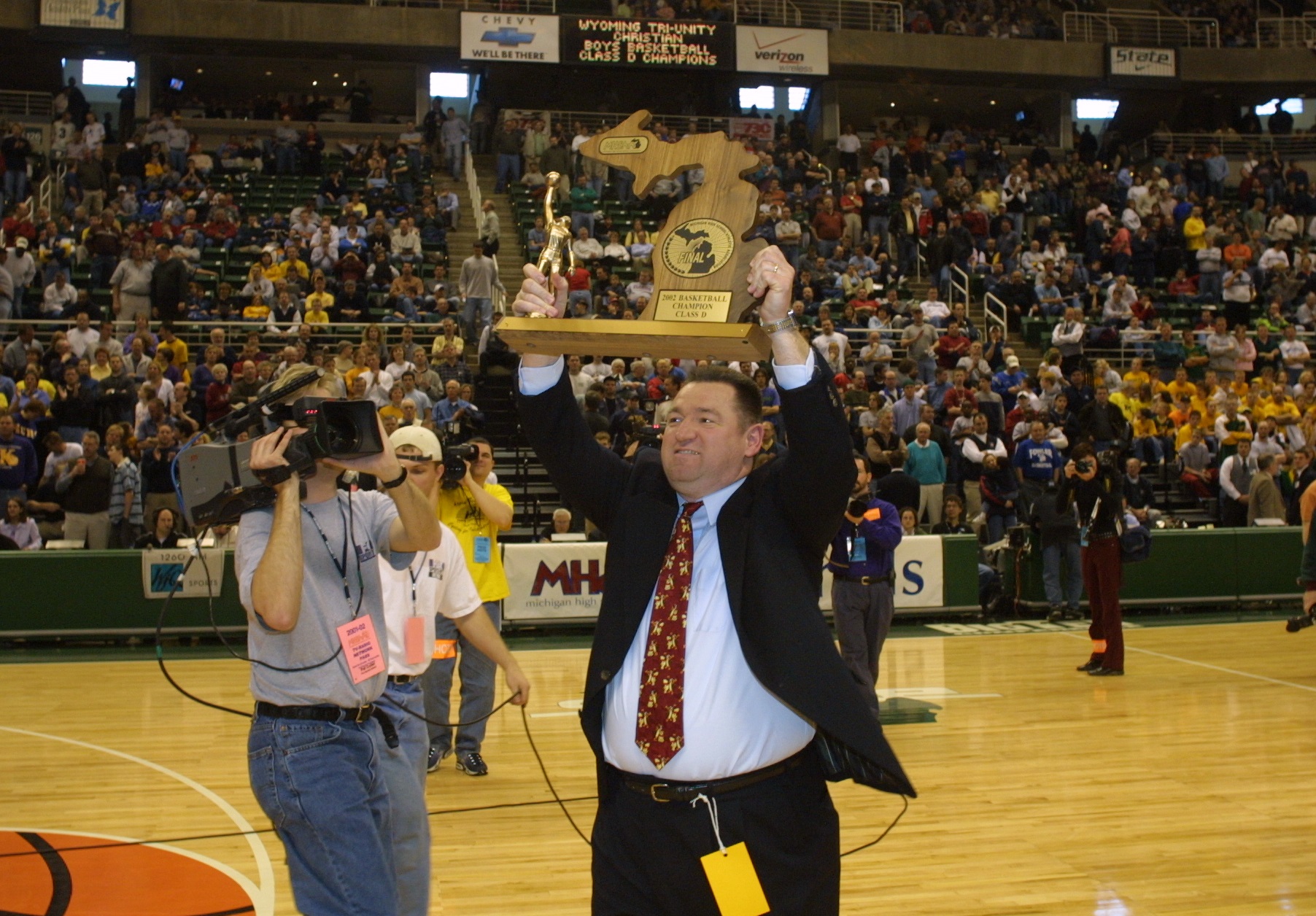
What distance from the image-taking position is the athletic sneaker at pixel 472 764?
7.32m

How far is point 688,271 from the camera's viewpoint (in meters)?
3.59

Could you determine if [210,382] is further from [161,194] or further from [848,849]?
[848,849]

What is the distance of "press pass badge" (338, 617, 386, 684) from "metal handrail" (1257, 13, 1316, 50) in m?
32.4

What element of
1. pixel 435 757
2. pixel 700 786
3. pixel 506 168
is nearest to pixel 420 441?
pixel 435 757

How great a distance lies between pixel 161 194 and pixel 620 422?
417 inches

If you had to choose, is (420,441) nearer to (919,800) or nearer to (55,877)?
(55,877)

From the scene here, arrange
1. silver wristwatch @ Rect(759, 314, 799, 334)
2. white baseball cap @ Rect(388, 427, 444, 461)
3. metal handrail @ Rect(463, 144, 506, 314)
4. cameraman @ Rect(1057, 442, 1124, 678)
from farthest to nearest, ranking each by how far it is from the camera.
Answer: metal handrail @ Rect(463, 144, 506, 314) < cameraman @ Rect(1057, 442, 1124, 678) < white baseball cap @ Rect(388, 427, 444, 461) < silver wristwatch @ Rect(759, 314, 799, 334)

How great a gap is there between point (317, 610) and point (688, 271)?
51.6 inches

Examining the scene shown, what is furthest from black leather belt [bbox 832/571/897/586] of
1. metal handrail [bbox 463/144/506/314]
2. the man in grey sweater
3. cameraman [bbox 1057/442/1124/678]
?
metal handrail [bbox 463/144/506/314]

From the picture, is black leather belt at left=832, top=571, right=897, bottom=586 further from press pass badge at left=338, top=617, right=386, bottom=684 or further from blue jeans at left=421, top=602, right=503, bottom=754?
press pass badge at left=338, top=617, right=386, bottom=684

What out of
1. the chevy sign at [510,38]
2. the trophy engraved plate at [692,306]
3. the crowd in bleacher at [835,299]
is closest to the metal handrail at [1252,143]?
the crowd in bleacher at [835,299]

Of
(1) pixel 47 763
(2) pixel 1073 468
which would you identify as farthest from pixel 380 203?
(1) pixel 47 763

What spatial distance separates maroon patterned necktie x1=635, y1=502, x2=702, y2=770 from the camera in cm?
282

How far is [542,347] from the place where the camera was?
10.6 ft
